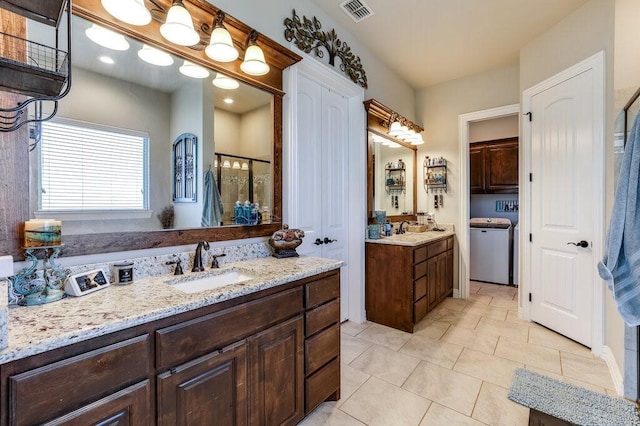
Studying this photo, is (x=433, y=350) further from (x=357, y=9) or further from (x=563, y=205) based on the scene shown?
(x=357, y=9)

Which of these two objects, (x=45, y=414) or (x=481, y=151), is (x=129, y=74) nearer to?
(x=45, y=414)

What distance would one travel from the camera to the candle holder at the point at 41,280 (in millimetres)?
1126

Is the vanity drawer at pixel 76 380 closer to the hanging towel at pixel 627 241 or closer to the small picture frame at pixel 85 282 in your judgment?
the small picture frame at pixel 85 282

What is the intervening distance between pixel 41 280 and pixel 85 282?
0.47 feet

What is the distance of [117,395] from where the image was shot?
97 cm

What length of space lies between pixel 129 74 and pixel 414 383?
263 cm

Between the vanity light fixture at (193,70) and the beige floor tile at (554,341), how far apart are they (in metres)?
3.53

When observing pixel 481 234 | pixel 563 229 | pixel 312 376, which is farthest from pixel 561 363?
pixel 481 234

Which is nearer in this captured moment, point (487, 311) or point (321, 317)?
point (321, 317)

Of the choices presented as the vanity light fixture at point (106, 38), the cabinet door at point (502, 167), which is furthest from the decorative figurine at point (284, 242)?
the cabinet door at point (502, 167)

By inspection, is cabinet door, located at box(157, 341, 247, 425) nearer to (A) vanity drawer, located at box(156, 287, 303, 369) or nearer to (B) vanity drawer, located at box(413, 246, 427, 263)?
(A) vanity drawer, located at box(156, 287, 303, 369)

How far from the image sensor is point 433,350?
257cm

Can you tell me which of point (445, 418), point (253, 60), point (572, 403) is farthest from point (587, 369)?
point (253, 60)

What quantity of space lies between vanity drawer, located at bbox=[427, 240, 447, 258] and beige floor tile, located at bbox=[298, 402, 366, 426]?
6.60 ft
